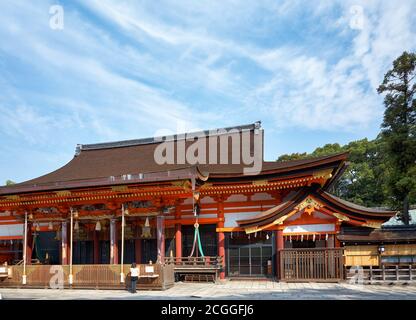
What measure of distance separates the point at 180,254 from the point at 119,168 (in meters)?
8.65

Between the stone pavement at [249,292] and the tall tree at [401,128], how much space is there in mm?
11373

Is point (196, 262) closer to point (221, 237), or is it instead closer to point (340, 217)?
point (221, 237)

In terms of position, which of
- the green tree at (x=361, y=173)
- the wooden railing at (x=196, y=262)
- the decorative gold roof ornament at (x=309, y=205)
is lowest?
the wooden railing at (x=196, y=262)

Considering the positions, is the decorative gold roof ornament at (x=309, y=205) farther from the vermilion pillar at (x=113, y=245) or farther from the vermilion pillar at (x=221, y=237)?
the vermilion pillar at (x=113, y=245)

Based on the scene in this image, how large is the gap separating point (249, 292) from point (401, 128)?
17.3 metres

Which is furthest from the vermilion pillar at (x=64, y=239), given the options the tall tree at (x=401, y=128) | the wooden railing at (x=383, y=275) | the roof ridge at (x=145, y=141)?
the tall tree at (x=401, y=128)

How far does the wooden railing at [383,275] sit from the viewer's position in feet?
57.1

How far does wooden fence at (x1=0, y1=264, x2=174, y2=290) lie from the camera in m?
16.8

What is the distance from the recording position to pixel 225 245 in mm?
20562

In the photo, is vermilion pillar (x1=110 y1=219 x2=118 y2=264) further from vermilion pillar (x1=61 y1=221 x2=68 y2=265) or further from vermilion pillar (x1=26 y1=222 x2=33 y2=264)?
vermilion pillar (x1=26 y1=222 x2=33 y2=264)

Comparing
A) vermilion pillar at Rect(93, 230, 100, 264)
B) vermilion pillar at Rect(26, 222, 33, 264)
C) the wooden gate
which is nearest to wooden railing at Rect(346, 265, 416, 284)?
the wooden gate

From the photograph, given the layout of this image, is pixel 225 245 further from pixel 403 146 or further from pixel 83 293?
pixel 403 146

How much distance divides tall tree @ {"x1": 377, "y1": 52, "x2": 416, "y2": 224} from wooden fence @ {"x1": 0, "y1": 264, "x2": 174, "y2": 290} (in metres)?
17.2

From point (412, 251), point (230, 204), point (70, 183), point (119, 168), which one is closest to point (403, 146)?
point (412, 251)
